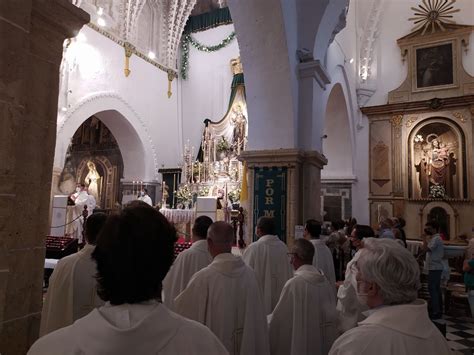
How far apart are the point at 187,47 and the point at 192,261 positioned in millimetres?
14790

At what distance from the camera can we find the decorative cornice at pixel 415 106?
13.0 metres

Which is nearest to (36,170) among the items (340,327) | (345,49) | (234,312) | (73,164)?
(234,312)

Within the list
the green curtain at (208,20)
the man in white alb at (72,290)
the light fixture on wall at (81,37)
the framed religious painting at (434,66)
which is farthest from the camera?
the green curtain at (208,20)

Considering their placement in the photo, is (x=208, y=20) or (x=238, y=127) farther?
(x=208, y=20)

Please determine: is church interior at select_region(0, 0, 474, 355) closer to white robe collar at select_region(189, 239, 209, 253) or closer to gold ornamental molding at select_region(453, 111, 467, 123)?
gold ornamental molding at select_region(453, 111, 467, 123)

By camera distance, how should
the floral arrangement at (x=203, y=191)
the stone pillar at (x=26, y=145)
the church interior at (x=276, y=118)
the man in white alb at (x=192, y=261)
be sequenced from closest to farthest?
the stone pillar at (x=26, y=145), the man in white alb at (x=192, y=261), the church interior at (x=276, y=118), the floral arrangement at (x=203, y=191)

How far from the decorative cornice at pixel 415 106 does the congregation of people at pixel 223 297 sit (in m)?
9.70

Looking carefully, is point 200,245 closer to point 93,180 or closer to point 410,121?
point 410,121

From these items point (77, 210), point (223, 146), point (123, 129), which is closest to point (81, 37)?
point (123, 129)

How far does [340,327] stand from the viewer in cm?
293

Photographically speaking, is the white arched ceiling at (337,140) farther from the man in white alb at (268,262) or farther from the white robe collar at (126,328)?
the white robe collar at (126,328)

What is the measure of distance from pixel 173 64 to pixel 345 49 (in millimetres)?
7303

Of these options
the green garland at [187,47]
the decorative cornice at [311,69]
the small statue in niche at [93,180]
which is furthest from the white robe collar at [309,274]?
the green garland at [187,47]

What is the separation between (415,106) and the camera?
1382cm
